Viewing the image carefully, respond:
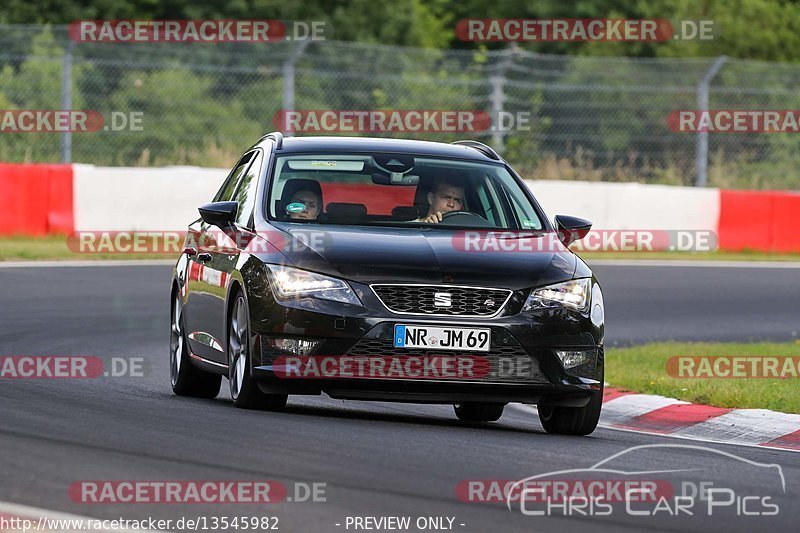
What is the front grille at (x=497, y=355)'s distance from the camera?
9102 millimetres

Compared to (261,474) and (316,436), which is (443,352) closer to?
(316,436)

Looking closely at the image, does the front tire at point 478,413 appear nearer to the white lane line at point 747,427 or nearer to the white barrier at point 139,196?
the white lane line at point 747,427

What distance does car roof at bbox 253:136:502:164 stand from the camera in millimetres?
10781

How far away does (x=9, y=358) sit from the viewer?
41.5 feet

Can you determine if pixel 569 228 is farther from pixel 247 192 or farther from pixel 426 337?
pixel 247 192

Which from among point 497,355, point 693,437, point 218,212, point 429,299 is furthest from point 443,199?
point 693,437

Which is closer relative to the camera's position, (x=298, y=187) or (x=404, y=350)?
(x=404, y=350)

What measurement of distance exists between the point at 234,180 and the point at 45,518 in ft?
18.3

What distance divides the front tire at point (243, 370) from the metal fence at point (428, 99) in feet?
53.9

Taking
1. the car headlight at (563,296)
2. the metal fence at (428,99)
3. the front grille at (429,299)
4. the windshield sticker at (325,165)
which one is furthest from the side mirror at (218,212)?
the metal fence at (428,99)

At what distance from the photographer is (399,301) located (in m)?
9.18

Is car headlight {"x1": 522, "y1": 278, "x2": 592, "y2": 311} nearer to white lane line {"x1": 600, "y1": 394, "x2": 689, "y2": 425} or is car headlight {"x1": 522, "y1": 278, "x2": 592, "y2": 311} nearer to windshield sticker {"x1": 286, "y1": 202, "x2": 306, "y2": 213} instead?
windshield sticker {"x1": 286, "y1": 202, "x2": 306, "y2": 213}

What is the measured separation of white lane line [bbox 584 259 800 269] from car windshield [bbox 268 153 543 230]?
13.8 m

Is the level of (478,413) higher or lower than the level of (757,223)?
higher
